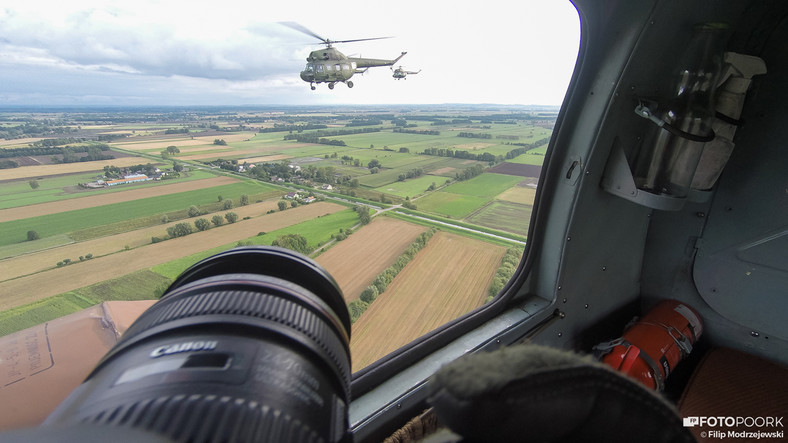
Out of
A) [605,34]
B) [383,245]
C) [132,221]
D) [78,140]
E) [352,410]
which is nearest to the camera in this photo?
[352,410]

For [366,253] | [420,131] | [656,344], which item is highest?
[420,131]

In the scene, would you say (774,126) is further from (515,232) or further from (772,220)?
(515,232)

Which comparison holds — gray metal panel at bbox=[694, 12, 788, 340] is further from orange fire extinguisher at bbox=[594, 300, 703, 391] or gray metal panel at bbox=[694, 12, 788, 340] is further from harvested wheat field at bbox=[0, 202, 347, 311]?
harvested wheat field at bbox=[0, 202, 347, 311]

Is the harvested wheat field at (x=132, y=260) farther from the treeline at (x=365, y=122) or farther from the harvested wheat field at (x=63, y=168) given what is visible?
the treeline at (x=365, y=122)

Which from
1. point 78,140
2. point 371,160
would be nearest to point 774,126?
point 371,160

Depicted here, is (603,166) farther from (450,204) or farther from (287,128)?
(287,128)

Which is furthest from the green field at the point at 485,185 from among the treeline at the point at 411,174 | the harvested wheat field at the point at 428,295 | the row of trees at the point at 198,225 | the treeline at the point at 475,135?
the row of trees at the point at 198,225

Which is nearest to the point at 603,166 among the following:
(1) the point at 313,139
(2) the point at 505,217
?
(2) the point at 505,217

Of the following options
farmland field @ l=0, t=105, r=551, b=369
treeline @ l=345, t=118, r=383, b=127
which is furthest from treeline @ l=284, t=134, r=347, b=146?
treeline @ l=345, t=118, r=383, b=127
